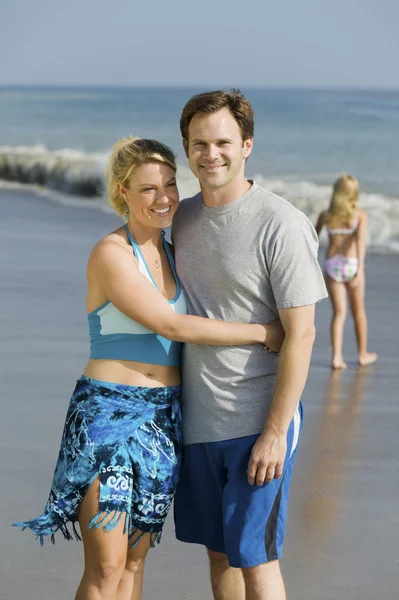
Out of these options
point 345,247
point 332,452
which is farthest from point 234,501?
point 345,247

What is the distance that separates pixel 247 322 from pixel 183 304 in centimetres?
24

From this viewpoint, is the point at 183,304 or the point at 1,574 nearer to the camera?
the point at 183,304

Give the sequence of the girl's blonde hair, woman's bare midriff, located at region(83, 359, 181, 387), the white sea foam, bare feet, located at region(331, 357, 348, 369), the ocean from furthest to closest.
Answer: the ocean
the white sea foam
the girl's blonde hair
bare feet, located at region(331, 357, 348, 369)
woman's bare midriff, located at region(83, 359, 181, 387)


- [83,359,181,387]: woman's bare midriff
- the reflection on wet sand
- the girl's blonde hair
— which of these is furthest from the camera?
the girl's blonde hair

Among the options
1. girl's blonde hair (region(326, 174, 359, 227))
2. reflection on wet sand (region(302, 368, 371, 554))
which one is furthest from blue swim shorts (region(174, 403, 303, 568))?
girl's blonde hair (region(326, 174, 359, 227))

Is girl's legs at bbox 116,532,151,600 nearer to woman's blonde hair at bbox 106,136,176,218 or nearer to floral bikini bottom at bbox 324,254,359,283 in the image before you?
woman's blonde hair at bbox 106,136,176,218

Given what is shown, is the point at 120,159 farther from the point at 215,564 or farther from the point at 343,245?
the point at 343,245

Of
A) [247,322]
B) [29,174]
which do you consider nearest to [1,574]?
[247,322]

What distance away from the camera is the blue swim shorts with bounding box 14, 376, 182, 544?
3.36 meters

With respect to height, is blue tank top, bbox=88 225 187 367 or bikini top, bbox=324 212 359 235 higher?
blue tank top, bbox=88 225 187 367

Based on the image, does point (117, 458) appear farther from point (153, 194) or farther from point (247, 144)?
point (247, 144)

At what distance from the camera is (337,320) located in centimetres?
846

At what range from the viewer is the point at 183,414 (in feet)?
11.8

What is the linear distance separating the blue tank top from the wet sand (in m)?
1.21
